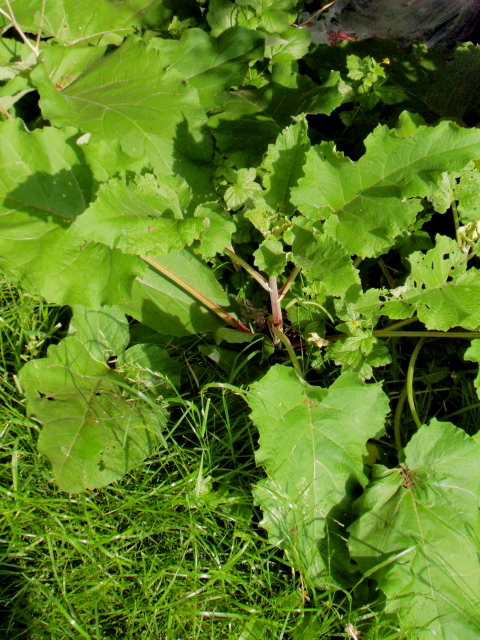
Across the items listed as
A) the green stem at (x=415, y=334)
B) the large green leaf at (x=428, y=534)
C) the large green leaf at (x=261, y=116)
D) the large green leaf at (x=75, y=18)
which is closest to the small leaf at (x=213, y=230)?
the large green leaf at (x=261, y=116)

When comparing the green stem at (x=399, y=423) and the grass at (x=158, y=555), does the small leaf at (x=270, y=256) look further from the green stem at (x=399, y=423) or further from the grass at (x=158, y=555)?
the green stem at (x=399, y=423)

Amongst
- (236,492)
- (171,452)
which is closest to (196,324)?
(171,452)

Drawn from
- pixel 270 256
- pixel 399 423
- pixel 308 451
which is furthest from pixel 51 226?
pixel 399 423

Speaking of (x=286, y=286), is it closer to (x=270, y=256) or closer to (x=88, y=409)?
(x=270, y=256)

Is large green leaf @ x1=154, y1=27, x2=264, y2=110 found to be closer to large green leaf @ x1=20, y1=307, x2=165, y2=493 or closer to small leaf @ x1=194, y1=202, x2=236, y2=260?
small leaf @ x1=194, y1=202, x2=236, y2=260

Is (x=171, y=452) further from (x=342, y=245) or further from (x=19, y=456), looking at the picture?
(x=342, y=245)

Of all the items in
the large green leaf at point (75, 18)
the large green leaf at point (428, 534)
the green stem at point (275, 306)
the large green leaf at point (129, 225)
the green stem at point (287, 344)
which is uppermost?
the large green leaf at point (75, 18)

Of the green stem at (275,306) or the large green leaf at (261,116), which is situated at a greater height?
the large green leaf at (261,116)
